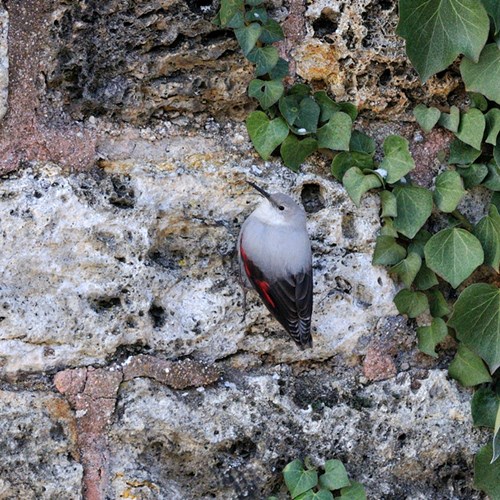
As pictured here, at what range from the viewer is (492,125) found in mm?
2350

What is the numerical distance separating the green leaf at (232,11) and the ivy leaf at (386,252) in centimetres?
65

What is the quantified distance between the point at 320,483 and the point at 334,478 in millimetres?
37

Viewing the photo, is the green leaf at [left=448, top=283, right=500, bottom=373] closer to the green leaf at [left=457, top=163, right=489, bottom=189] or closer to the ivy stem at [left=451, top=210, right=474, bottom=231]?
the ivy stem at [left=451, top=210, right=474, bottom=231]

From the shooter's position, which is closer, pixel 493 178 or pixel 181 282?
pixel 181 282

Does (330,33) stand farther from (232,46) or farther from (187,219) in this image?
(187,219)

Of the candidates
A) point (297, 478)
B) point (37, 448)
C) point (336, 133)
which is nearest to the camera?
point (37, 448)

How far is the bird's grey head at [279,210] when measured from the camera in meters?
2.21

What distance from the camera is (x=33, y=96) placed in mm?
2125

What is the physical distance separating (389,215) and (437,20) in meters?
0.50

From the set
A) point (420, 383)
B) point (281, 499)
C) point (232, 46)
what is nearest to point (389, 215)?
point (420, 383)

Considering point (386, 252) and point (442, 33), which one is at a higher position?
point (442, 33)

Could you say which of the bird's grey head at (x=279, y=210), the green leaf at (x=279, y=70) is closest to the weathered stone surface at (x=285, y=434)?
the bird's grey head at (x=279, y=210)

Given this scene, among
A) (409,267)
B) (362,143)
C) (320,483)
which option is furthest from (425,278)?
(320,483)

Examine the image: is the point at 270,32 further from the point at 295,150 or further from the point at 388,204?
the point at 388,204
